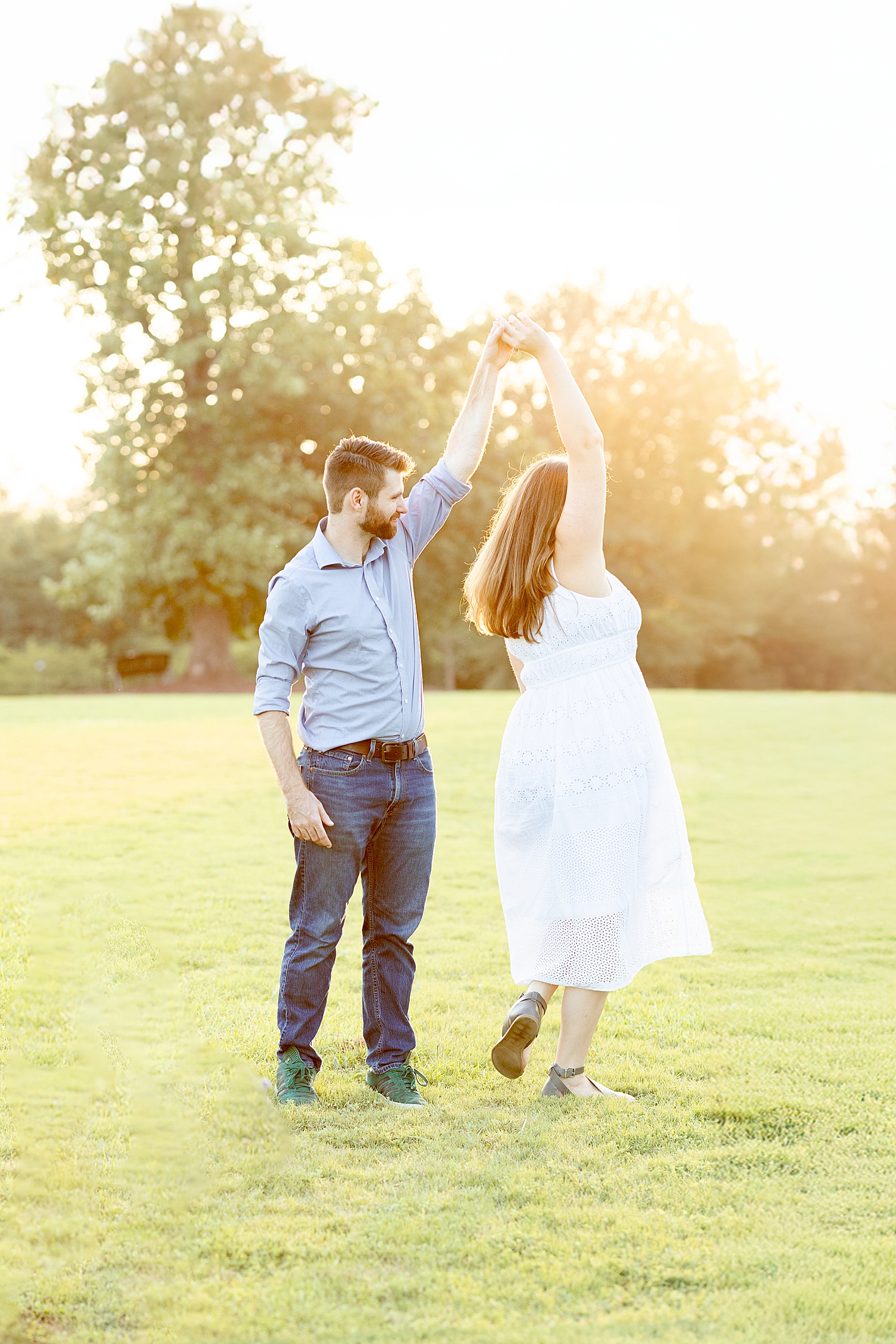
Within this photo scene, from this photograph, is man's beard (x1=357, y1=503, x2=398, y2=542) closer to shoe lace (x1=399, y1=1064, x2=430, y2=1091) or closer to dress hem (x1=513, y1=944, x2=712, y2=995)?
dress hem (x1=513, y1=944, x2=712, y2=995)

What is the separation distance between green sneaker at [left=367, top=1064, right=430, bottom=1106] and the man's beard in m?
1.88

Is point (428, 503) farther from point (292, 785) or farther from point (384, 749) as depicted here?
point (292, 785)

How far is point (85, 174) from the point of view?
32531mm

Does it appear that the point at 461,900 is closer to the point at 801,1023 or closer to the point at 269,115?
the point at 801,1023

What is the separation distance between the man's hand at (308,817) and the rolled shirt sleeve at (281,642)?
0.98ft

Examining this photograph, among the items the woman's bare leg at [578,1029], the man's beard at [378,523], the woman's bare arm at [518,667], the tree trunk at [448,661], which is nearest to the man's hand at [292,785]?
the man's beard at [378,523]

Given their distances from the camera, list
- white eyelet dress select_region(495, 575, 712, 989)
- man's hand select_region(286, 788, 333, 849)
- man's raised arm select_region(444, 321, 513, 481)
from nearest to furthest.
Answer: man's hand select_region(286, 788, 333, 849), white eyelet dress select_region(495, 575, 712, 989), man's raised arm select_region(444, 321, 513, 481)

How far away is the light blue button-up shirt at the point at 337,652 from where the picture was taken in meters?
4.36

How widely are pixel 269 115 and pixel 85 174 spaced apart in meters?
4.97

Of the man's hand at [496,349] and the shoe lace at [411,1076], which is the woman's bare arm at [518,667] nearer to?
the man's hand at [496,349]

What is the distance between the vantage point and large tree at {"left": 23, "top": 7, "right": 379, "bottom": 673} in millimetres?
31156

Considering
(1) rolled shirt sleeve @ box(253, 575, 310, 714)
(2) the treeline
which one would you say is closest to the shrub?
(2) the treeline

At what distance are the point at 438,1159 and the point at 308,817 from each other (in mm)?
1150

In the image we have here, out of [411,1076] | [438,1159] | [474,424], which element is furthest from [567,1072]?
[474,424]
